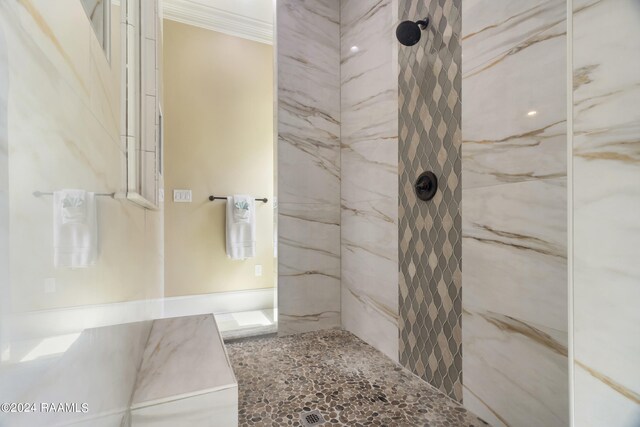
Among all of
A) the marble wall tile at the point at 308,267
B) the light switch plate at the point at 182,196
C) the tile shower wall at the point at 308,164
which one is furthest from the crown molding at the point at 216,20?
the marble wall tile at the point at 308,267

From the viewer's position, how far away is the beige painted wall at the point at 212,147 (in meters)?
2.83

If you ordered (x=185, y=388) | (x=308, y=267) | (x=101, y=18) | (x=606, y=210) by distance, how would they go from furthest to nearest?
(x=308, y=267)
(x=185, y=388)
(x=101, y=18)
(x=606, y=210)

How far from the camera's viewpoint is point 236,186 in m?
3.08

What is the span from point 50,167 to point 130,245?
1.75 ft

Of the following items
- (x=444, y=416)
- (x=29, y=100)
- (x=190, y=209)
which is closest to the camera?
(x=29, y=100)

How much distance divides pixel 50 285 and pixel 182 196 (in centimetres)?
276

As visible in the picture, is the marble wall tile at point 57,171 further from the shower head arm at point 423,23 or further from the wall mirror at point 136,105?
the shower head arm at point 423,23

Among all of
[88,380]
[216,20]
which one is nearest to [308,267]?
[88,380]

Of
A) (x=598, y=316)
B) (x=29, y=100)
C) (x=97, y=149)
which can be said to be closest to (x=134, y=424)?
(x=97, y=149)

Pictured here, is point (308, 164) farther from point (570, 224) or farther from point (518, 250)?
point (570, 224)

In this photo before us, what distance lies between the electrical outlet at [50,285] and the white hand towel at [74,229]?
0.02m

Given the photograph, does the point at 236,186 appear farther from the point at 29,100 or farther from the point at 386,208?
the point at 29,100


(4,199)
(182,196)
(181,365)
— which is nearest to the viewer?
(4,199)

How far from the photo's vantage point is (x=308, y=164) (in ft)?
6.88
